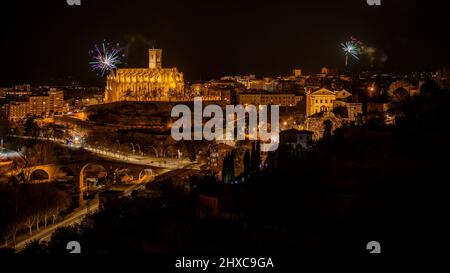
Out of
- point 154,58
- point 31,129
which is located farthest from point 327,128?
point 154,58

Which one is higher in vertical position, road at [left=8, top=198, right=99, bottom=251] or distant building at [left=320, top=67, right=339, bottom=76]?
distant building at [left=320, top=67, right=339, bottom=76]

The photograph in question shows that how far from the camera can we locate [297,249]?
7.91 meters

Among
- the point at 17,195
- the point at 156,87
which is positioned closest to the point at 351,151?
the point at 17,195

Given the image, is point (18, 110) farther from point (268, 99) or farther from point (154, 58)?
point (268, 99)

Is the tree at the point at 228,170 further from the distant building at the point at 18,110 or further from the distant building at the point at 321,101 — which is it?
the distant building at the point at 18,110

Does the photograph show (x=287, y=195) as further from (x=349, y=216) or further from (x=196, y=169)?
(x=196, y=169)

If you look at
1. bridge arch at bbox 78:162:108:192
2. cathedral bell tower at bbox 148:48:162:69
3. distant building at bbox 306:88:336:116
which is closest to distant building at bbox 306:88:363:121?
distant building at bbox 306:88:336:116

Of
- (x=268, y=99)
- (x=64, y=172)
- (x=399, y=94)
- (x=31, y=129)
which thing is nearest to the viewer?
(x=399, y=94)

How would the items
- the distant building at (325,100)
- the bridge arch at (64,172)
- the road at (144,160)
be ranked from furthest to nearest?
the bridge arch at (64,172), the road at (144,160), the distant building at (325,100)

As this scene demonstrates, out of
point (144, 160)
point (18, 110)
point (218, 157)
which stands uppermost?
point (18, 110)

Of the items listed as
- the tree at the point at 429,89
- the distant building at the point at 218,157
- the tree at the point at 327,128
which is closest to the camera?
the tree at the point at 429,89

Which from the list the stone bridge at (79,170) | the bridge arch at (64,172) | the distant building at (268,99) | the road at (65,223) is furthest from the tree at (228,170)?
the distant building at (268,99)

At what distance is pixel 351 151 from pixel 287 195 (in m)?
1.84

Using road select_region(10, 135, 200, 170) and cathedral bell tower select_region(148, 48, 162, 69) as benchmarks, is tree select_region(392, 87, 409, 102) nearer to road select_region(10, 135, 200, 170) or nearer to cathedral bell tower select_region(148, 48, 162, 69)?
road select_region(10, 135, 200, 170)
